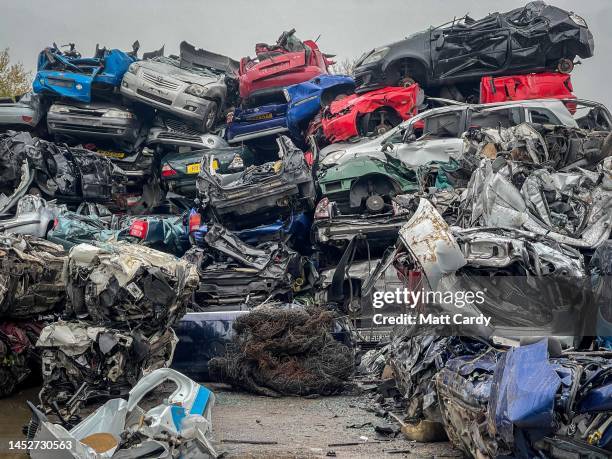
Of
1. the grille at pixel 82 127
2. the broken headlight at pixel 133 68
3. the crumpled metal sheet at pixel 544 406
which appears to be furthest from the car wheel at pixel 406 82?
the crumpled metal sheet at pixel 544 406

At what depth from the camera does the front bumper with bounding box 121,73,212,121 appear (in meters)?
15.9

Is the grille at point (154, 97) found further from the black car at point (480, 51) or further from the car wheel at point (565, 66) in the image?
the car wheel at point (565, 66)

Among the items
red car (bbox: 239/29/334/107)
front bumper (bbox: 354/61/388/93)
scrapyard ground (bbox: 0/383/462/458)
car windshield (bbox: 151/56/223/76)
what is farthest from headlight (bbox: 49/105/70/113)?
scrapyard ground (bbox: 0/383/462/458)

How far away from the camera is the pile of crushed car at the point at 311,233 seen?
18.7 feet

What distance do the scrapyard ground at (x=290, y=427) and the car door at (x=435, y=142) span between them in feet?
17.3

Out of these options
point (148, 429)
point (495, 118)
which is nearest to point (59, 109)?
point (495, 118)

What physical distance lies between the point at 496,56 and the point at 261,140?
5.00 m

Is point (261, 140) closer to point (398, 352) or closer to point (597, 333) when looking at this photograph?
point (398, 352)

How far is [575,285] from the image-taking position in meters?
6.41

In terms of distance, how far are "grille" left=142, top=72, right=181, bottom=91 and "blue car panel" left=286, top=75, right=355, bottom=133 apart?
2333 millimetres

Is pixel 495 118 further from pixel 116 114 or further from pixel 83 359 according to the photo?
pixel 83 359

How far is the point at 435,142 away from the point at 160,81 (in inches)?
243

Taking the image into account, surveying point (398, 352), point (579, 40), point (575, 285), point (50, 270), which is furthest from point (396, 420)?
point (579, 40)

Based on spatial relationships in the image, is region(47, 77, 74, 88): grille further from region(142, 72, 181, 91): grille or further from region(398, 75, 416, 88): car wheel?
region(398, 75, 416, 88): car wheel
